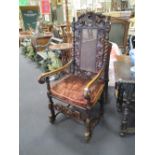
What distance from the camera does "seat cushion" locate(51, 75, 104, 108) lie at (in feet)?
5.98

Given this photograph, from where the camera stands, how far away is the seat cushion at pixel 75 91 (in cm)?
182

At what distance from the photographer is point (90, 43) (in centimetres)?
216

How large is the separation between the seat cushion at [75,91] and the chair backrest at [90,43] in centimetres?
18

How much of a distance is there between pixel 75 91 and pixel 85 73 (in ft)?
1.25

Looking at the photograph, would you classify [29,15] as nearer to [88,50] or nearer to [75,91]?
[88,50]

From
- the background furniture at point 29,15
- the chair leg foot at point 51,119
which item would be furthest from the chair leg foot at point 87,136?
the background furniture at point 29,15

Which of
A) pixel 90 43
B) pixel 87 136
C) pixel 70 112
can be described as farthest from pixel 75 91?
pixel 90 43

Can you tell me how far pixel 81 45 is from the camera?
2.23m

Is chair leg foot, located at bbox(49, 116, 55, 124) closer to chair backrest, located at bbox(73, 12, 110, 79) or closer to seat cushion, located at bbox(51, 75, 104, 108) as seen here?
seat cushion, located at bbox(51, 75, 104, 108)

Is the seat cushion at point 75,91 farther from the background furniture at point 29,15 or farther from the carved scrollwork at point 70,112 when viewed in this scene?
the background furniture at point 29,15
